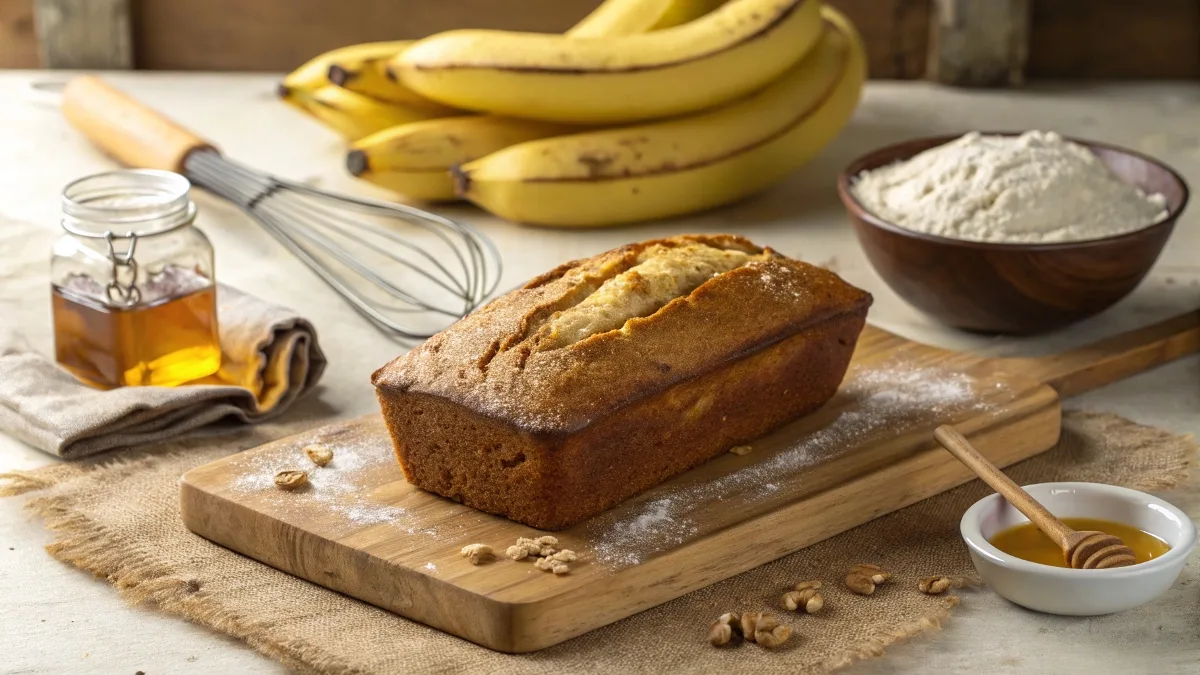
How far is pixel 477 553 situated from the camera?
Result: 4.13 ft

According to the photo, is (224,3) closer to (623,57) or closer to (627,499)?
(623,57)

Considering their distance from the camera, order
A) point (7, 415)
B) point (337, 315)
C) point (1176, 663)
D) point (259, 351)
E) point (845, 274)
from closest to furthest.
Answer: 1. point (1176, 663)
2. point (7, 415)
3. point (259, 351)
4. point (337, 315)
5. point (845, 274)

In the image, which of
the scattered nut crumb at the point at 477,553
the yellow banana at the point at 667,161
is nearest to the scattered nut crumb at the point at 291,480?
the scattered nut crumb at the point at 477,553

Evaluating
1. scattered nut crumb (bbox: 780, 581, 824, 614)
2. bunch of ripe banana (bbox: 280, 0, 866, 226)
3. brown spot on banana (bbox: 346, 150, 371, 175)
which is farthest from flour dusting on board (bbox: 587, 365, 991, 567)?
brown spot on banana (bbox: 346, 150, 371, 175)

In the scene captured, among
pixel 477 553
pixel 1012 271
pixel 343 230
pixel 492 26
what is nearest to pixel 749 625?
pixel 477 553

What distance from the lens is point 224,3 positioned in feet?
10.5

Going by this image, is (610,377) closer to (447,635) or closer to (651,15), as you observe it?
(447,635)

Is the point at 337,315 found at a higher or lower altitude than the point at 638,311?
lower

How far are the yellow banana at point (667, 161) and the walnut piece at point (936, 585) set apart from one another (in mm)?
1125

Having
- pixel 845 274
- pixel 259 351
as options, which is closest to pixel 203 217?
pixel 259 351

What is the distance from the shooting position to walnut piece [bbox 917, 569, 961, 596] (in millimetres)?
1305

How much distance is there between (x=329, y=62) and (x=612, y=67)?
607mm

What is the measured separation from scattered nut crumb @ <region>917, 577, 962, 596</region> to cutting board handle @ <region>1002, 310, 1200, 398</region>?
0.48m

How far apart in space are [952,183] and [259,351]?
0.93m
